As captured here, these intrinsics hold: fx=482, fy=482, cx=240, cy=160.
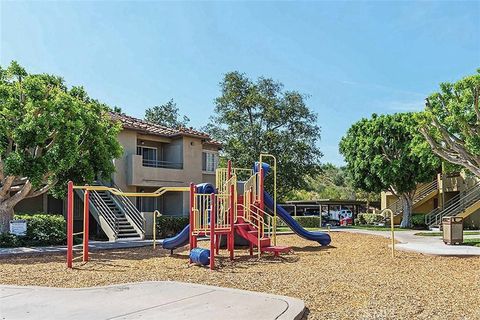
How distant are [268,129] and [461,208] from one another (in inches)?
595

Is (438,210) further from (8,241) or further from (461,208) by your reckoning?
(8,241)

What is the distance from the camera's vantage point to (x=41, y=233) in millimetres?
20078

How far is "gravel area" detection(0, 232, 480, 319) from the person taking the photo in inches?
319

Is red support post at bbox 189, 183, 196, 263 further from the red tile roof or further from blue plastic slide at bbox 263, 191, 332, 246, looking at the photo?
the red tile roof

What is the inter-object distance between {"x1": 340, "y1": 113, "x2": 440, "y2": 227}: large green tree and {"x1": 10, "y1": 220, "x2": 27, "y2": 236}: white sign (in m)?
24.9

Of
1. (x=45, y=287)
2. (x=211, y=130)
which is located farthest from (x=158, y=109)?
(x=45, y=287)

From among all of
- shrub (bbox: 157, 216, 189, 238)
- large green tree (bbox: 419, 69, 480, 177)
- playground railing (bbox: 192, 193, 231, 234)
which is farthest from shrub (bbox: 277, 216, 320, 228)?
playground railing (bbox: 192, 193, 231, 234)

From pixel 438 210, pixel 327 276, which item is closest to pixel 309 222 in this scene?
pixel 438 210

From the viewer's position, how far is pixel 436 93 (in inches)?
867

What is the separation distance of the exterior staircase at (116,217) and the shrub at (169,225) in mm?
1199

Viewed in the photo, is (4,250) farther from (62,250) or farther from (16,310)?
(16,310)

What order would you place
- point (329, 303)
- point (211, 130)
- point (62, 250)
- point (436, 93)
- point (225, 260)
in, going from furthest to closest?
point (211, 130) < point (436, 93) < point (62, 250) < point (225, 260) < point (329, 303)

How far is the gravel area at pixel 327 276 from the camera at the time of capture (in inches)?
319

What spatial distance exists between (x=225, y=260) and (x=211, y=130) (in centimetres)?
2498
